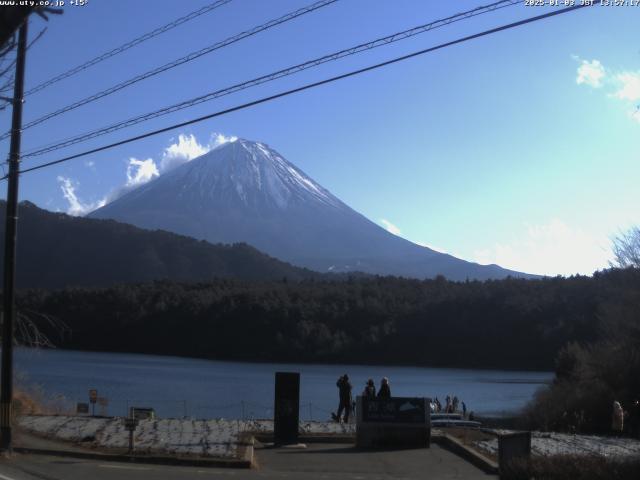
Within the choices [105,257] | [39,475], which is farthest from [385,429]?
[105,257]

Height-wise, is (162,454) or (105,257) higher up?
(105,257)

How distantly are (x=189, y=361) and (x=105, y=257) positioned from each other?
213ft

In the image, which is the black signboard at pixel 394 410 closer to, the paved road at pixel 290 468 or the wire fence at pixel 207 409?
the paved road at pixel 290 468

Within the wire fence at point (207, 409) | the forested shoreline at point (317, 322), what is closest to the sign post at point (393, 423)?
the wire fence at point (207, 409)

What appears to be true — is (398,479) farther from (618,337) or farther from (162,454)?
(618,337)

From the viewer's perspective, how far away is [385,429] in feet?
57.3

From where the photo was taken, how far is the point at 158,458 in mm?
15352

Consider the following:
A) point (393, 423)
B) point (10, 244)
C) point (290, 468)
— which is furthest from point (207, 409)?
point (290, 468)

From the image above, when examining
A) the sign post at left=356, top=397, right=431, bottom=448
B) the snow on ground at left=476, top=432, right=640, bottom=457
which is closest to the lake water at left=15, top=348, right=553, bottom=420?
the sign post at left=356, top=397, right=431, bottom=448

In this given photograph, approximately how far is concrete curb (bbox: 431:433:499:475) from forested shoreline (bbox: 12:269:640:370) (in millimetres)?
71081

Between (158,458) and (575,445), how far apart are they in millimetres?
8296

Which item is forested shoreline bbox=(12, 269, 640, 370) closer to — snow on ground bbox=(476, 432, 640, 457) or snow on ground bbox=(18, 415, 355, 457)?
snow on ground bbox=(476, 432, 640, 457)

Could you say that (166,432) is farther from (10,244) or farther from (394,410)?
(10,244)

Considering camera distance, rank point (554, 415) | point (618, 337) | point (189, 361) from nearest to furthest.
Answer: point (554, 415), point (618, 337), point (189, 361)
